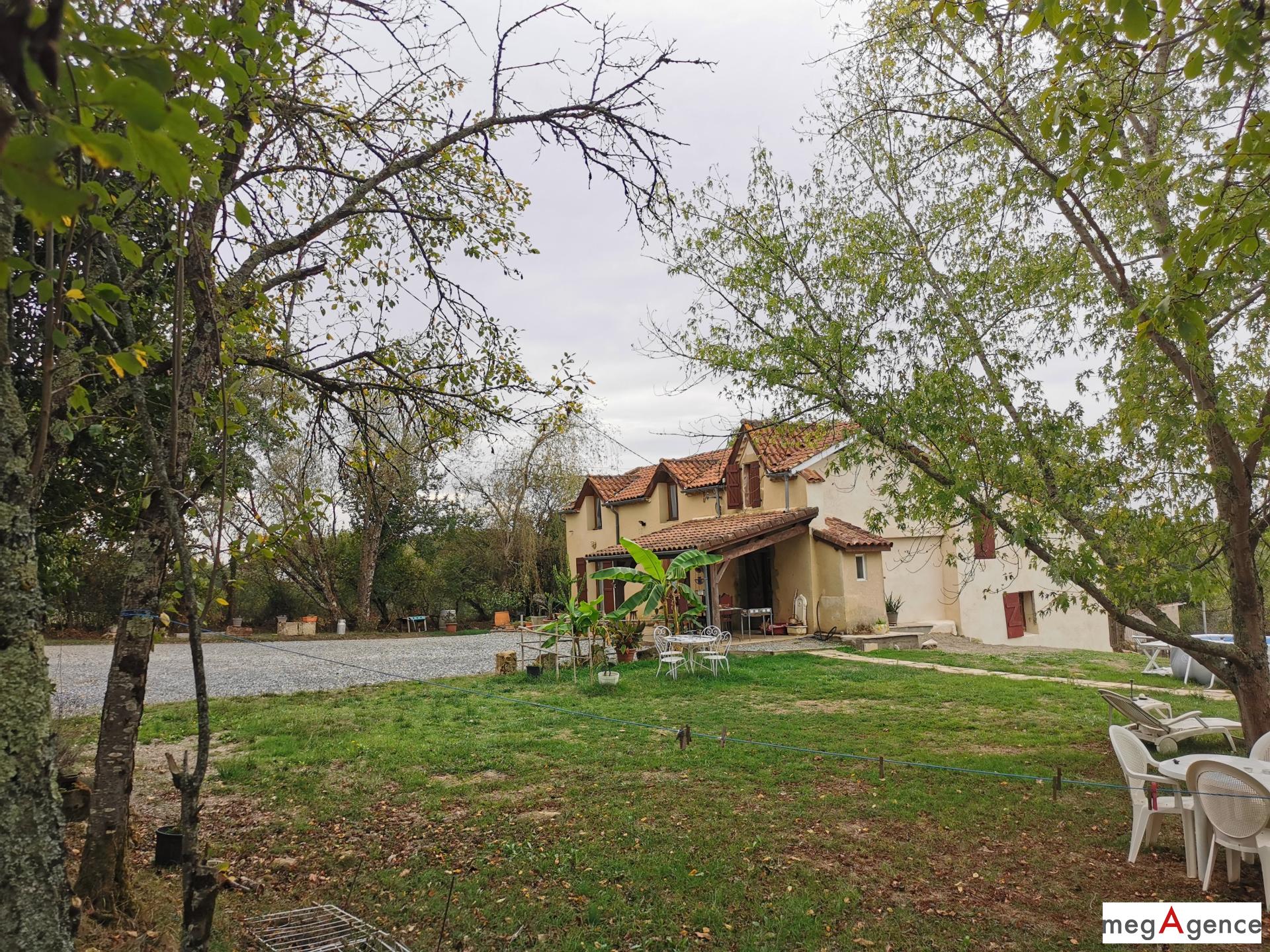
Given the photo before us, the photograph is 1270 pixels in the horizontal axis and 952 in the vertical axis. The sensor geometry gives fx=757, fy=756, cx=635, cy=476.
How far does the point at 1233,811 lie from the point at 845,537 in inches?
687

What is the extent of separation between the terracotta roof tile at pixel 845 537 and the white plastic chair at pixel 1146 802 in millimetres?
15262

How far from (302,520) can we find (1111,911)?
230 inches

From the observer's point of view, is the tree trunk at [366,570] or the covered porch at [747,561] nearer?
the covered porch at [747,561]

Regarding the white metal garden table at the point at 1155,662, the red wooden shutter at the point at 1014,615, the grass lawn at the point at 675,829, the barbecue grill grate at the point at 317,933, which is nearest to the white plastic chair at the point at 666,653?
the grass lawn at the point at 675,829

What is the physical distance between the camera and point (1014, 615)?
82.8 ft

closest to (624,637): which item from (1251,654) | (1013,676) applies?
(1013,676)

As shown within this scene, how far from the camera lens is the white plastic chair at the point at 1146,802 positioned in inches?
221

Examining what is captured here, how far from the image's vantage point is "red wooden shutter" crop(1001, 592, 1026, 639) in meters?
25.0

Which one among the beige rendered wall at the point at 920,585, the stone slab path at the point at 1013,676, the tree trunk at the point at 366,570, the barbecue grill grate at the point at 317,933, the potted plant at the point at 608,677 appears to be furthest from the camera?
the tree trunk at the point at 366,570

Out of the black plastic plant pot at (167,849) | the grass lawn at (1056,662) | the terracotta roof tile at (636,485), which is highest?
the terracotta roof tile at (636,485)

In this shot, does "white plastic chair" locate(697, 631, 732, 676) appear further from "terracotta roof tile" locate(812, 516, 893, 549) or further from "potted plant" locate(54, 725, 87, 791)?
"potted plant" locate(54, 725, 87, 791)

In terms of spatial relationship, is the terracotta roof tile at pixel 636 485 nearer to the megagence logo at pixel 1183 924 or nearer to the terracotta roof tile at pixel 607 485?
the terracotta roof tile at pixel 607 485

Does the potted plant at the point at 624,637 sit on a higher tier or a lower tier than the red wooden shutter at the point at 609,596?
lower

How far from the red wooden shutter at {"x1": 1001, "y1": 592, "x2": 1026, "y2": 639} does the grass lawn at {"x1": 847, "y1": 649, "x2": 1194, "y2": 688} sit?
2.94m
